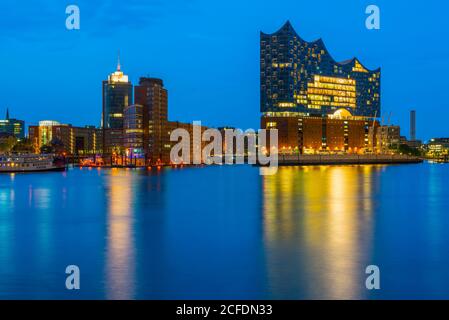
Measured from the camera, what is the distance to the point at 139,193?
56.0 metres

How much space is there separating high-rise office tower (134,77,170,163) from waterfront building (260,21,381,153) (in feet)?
108

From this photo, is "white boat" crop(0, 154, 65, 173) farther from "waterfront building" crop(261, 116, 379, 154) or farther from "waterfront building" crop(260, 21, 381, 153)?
"waterfront building" crop(261, 116, 379, 154)

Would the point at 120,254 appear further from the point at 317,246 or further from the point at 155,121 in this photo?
the point at 155,121

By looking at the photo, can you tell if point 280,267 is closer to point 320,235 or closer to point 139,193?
point 320,235

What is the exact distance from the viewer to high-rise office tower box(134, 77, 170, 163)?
17749 cm

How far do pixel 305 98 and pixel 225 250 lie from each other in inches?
6271

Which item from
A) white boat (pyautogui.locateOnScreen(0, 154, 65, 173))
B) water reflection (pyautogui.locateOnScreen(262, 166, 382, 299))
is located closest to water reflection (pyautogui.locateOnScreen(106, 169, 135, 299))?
water reflection (pyautogui.locateOnScreen(262, 166, 382, 299))

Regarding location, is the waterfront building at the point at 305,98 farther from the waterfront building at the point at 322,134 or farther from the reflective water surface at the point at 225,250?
the reflective water surface at the point at 225,250

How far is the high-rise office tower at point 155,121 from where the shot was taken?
177 meters

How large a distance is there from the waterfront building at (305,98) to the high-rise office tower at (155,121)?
3284 centimetres

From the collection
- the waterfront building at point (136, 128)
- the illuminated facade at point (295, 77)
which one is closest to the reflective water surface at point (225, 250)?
the illuminated facade at point (295, 77)

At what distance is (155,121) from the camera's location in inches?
7146
